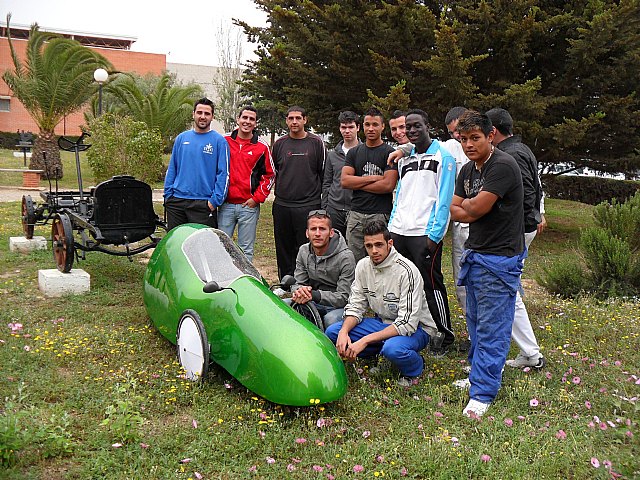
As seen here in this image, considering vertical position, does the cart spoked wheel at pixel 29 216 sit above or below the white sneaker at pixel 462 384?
above

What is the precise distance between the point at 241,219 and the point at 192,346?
2293mm

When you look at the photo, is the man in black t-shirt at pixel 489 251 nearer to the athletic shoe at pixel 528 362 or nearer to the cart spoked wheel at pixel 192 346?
the athletic shoe at pixel 528 362

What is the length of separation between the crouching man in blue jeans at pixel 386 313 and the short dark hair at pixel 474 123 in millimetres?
963

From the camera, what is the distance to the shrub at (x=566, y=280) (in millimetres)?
7969

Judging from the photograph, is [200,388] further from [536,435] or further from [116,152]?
[116,152]

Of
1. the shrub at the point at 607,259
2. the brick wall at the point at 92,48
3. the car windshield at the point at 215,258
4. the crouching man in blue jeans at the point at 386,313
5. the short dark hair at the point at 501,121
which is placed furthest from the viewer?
the brick wall at the point at 92,48

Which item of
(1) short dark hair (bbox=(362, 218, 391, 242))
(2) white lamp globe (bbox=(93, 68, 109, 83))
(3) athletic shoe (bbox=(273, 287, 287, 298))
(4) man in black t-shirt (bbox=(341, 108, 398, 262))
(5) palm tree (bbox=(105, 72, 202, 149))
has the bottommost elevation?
(3) athletic shoe (bbox=(273, 287, 287, 298))

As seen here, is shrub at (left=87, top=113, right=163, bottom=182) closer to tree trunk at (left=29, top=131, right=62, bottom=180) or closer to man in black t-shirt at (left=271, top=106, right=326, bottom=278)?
tree trunk at (left=29, top=131, right=62, bottom=180)

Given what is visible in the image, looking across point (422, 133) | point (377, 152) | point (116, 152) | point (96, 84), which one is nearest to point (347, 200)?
point (377, 152)

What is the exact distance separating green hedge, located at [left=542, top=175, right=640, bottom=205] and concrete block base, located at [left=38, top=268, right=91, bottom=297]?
18116 millimetres

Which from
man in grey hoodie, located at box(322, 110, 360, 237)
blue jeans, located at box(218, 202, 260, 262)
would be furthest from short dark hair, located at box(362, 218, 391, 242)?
blue jeans, located at box(218, 202, 260, 262)

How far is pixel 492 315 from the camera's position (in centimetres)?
425

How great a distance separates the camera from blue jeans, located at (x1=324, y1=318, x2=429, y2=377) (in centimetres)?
459

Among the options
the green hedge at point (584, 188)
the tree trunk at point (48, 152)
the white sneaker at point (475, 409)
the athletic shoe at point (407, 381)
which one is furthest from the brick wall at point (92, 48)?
the white sneaker at point (475, 409)
